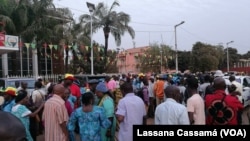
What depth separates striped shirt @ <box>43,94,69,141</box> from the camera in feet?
19.0

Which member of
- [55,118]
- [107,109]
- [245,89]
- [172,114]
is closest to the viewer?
[172,114]

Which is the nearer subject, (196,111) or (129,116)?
(196,111)

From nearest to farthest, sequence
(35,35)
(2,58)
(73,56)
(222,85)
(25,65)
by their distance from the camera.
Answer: (222,85) < (35,35) < (2,58) < (25,65) < (73,56)

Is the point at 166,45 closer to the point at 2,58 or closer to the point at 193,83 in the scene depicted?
the point at 2,58

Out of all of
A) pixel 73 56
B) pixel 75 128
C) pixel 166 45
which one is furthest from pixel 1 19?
pixel 166 45

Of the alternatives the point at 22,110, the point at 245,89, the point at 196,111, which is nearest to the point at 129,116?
the point at 196,111

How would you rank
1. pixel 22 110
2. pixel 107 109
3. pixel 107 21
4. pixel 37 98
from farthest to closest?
pixel 107 21 → pixel 37 98 → pixel 22 110 → pixel 107 109

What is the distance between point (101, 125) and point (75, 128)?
44 cm

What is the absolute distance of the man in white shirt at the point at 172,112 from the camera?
4.81 m

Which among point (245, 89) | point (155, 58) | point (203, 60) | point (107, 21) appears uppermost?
point (107, 21)

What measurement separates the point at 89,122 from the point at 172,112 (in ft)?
4.49

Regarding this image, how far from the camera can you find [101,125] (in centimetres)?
559

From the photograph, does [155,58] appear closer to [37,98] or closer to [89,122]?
[37,98]

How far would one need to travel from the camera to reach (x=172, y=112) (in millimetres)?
4863
